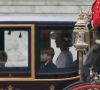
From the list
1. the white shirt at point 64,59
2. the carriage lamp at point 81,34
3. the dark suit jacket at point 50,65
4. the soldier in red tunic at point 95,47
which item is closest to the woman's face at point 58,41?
the white shirt at point 64,59

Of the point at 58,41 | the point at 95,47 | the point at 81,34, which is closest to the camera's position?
the point at 95,47

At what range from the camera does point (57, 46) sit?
3367 mm

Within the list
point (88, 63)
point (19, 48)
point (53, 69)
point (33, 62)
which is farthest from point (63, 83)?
point (88, 63)

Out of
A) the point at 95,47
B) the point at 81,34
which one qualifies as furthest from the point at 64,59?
the point at 95,47

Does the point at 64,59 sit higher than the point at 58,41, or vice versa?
the point at 58,41

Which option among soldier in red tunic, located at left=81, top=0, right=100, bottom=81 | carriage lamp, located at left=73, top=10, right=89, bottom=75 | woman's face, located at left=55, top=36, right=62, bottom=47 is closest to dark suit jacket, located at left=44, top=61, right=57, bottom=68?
woman's face, located at left=55, top=36, right=62, bottom=47

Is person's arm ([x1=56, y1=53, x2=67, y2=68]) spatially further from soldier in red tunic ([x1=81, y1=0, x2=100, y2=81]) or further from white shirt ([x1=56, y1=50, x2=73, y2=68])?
soldier in red tunic ([x1=81, y1=0, x2=100, y2=81])

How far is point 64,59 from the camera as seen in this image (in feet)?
11.2

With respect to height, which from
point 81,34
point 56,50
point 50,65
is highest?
point 81,34

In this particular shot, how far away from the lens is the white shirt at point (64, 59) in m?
3.38

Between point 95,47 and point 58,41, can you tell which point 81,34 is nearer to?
point 58,41

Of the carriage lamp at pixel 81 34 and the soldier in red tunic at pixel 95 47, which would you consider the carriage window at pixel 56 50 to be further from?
the soldier in red tunic at pixel 95 47

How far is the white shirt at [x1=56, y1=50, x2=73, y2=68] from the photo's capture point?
338 centimetres

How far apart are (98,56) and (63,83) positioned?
2.97 feet
